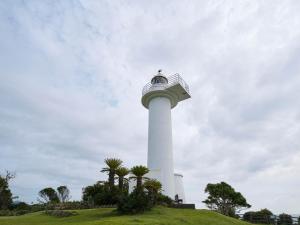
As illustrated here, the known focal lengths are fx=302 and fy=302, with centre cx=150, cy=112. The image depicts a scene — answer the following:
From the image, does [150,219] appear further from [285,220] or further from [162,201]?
[285,220]

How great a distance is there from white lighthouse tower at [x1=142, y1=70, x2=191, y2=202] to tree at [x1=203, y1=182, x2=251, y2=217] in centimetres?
1084

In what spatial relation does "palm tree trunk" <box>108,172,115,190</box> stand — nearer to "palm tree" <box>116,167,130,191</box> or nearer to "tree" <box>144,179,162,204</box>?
"palm tree" <box>116,167,130,191</box>

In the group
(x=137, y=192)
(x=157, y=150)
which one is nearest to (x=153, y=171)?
(x=157, y=150)

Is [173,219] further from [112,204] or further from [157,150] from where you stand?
[157,150]

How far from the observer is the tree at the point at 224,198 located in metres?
37.1

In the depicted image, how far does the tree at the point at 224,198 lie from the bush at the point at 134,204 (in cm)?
2080

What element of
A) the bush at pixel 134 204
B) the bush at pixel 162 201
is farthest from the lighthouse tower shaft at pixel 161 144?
the bush at pixel 134 204

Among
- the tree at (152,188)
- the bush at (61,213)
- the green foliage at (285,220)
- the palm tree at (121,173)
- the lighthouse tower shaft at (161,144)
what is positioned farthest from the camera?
the green foliage at (285,220)

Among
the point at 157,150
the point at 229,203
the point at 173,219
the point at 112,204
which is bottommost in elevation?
the point at 173,219

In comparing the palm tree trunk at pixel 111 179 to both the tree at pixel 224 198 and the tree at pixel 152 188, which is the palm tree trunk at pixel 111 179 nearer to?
the tree at pixel 152 188

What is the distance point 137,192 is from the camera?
1941 cm

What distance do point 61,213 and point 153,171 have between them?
930 centimetres

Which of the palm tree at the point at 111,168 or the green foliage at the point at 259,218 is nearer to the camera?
the palm tree at the point at 111,168

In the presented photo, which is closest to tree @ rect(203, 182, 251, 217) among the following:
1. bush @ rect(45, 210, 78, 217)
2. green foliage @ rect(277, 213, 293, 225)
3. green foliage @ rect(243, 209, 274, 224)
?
green foliage @ rect(243, 209, 274, 224)
